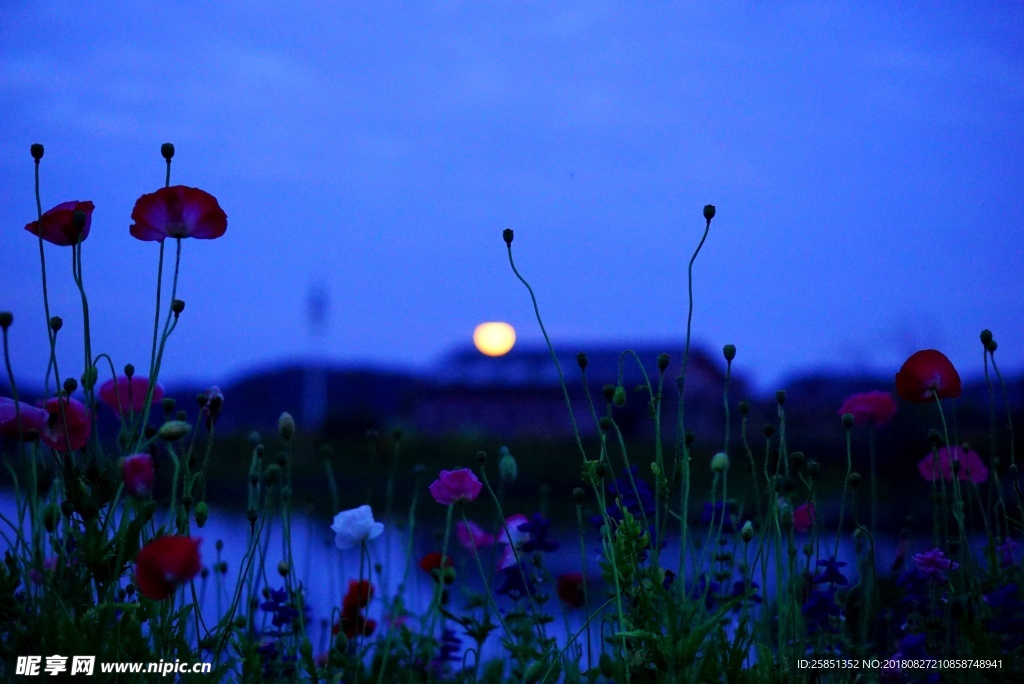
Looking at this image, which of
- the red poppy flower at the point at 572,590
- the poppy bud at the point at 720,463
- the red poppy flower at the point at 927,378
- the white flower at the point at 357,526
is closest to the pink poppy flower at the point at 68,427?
the white flower at the point at 357,526

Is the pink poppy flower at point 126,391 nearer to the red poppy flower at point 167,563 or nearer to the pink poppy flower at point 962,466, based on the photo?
the red poppy flower at point 167,563

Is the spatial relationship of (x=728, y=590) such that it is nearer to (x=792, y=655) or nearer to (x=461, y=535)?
(x=792, y=655)

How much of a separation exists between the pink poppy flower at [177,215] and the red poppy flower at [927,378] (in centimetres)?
115

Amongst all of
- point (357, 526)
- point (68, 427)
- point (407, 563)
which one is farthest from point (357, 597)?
point (68, 427)

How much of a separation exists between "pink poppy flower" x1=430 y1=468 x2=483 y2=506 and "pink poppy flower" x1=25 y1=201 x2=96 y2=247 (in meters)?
0.68

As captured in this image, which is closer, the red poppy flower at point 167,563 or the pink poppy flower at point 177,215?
the red poppy flower at point 167,563

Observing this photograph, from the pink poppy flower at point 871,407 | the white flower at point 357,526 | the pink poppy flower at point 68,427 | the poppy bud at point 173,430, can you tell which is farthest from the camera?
the pink poppy flower at point 871,407

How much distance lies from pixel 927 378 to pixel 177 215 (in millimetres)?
1251

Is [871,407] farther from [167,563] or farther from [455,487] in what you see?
[167,563]

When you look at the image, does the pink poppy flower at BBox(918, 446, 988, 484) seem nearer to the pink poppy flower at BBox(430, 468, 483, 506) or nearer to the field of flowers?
the field of flowers

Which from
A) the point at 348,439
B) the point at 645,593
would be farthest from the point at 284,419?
the point at 348,439

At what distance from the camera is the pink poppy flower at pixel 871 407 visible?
1.89 meters

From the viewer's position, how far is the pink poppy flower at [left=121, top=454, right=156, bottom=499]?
1.02 meters

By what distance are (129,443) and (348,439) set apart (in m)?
16.3
